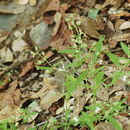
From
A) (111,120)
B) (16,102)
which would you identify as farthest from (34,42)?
(111,120)

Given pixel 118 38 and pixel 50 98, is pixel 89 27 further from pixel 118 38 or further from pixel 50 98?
pixel 50 98

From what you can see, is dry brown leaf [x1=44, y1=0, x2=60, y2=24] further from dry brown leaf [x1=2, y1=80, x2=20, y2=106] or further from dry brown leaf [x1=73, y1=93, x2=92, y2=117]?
dry brown leaf [x1=73, y1=93, x2=92, y2=117]

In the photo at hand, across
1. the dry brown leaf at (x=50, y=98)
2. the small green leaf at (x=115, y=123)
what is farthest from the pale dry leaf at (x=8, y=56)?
the small green leaf at (x=115, y=123)

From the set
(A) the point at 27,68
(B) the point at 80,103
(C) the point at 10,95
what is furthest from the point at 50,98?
(A) the point at 27,68

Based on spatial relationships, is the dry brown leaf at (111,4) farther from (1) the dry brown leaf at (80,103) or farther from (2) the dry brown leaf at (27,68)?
(1) the dry brown leaf at (80,103)

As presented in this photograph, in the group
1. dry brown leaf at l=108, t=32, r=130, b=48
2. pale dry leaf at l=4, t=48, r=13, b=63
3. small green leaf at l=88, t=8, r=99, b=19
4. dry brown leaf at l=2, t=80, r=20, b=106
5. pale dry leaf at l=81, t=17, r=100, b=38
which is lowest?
dry brown leaf at l=2, t=80, r=20, b=106

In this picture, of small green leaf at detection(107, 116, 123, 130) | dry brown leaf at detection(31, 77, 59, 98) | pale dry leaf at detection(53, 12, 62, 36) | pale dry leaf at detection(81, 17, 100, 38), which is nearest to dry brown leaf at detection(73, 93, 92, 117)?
dry brown leaf at detection(31, 77, 59, 98)

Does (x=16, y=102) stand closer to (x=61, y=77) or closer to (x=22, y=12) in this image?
(x=61, y=77)

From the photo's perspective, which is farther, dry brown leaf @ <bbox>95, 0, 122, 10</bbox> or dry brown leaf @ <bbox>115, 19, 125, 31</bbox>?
dry brown leaf @ <bbox>95, 0, 122, 10</bbox>
